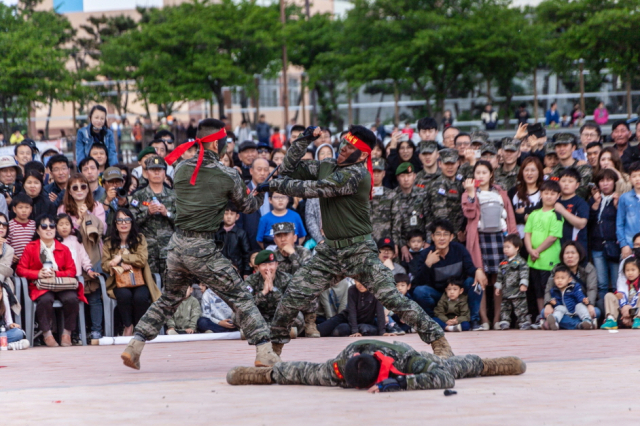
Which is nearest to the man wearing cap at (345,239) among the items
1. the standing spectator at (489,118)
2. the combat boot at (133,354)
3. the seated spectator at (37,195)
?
the combat boot at (133,354)

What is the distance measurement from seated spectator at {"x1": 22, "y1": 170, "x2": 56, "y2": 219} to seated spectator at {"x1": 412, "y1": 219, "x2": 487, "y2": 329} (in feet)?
16.0

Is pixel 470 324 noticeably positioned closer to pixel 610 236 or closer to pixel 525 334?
pixel 525 334

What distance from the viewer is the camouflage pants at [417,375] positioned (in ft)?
19.6

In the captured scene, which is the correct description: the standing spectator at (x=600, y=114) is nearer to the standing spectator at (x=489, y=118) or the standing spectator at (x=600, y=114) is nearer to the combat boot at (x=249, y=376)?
the standing spectator at (x=489, y=118)

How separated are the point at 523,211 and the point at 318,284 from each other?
5265mm

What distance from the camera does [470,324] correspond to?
11.5 m

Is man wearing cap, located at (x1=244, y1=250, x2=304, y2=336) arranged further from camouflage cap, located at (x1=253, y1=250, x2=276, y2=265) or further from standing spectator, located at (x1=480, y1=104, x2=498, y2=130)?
standing spectator, located at (x1=480, y1=104, x2=498, y2=130)

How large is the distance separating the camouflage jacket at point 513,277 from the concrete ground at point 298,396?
7.91 ft

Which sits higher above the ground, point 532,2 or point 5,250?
point 532,2

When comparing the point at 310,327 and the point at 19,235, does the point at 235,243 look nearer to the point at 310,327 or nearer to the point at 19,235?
the point at 310,327

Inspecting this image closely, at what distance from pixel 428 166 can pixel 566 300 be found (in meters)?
2.66

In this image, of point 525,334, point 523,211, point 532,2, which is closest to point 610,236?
point 523,211

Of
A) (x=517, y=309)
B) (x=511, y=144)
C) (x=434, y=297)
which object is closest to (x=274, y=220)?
(x=434, y=297)

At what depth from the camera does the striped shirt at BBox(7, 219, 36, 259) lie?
10789 millimetres
